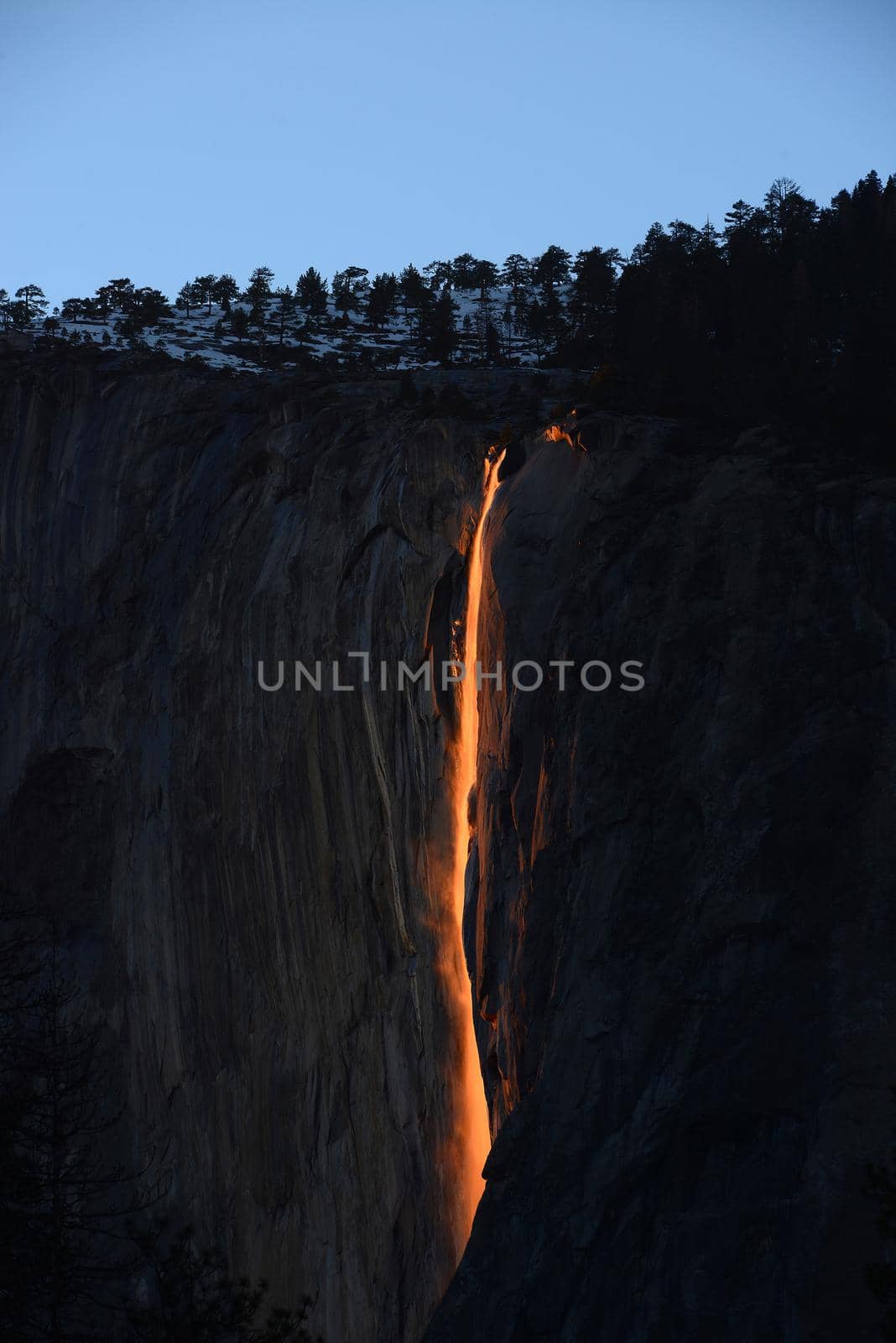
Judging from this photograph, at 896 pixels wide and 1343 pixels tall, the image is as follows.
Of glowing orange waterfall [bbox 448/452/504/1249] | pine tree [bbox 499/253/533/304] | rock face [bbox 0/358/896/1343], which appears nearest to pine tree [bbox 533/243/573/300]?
pine tree [bbox 499/253/533/304]

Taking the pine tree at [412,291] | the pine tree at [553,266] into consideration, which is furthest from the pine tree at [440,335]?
the pine tree at [553,266]

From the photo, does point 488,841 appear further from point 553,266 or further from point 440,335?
point 553,266

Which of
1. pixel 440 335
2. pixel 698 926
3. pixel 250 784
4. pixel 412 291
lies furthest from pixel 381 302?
pixel 698 926

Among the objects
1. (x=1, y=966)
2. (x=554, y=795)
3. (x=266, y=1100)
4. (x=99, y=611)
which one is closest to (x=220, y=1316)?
(x=1, y=966)

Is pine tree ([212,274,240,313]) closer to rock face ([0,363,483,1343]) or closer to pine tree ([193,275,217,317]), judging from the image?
pine tree ([193,275,217,317])

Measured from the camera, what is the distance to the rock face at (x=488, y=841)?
19.6 m

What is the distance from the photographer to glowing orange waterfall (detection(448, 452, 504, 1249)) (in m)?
27.0

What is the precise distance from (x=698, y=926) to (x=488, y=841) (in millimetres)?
5610

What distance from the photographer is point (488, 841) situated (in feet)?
83.9

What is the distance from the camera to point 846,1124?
1867cm

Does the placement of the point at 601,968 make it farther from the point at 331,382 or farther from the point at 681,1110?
the point at 331,382

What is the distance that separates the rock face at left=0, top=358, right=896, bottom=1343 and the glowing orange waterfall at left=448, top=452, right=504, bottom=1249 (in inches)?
21.7

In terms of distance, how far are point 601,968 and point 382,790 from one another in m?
11.1

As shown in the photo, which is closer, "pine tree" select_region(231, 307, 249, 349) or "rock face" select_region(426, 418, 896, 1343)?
"rock face" select_region(426, 418, 896, 1343)
